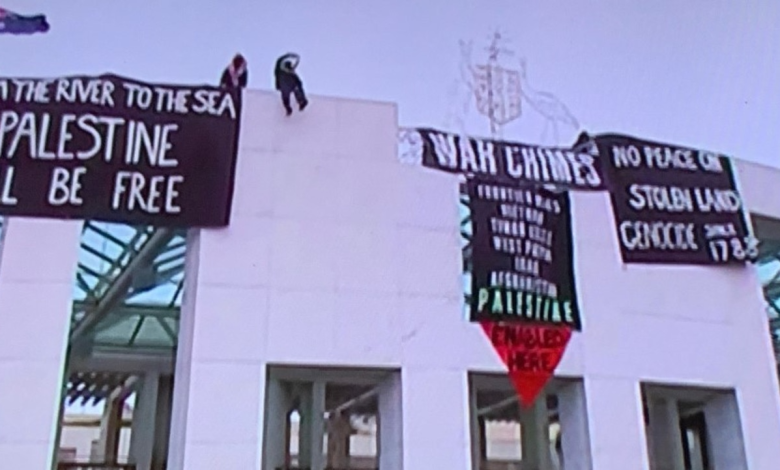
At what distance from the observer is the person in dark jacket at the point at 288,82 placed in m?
9.74

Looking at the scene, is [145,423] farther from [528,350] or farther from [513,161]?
[513,161]

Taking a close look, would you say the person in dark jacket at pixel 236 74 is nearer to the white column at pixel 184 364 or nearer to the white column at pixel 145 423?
the white column at pixel 184 364

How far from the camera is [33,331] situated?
8.63 metres

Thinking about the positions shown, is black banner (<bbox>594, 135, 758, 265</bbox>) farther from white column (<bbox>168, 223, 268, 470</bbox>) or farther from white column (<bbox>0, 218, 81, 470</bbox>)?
white column (<bbox>0, 218, 81, 470</bbox>)

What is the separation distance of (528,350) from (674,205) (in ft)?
10.7

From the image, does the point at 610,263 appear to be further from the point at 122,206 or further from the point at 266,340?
the point at 122,206

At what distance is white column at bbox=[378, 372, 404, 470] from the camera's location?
9.15m

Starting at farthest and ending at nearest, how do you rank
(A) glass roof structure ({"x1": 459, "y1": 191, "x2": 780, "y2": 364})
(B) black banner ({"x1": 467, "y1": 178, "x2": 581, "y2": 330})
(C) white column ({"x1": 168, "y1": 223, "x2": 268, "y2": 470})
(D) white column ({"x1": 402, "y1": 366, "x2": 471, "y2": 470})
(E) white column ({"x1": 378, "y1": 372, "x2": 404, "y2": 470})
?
(A) glass roof structure ({"x1": 459, "y1": 191, "x2": 780, "y2": 364}) < (B) black banner ({"x1": 467, "y1": 178, "x2": 581, "y2": 330}) < (E) white column ({"x1": 378, "y1": 372, "x2": 404, "y2": 470}) < (D) white column ({"x1": 402, "y1": 366, "x2": 471, "y2": 470}) < (C) white column ({"x1": 168, "y1": 223, "x2": 268, "y2": 470})

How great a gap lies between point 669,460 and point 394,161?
6.56 metres

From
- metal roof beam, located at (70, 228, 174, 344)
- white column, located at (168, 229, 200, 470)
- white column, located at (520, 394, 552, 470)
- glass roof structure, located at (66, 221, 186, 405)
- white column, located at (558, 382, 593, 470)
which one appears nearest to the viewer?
white column, located at (168, 229, 200, 470)

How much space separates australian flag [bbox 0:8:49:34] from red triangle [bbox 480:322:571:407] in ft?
22.2

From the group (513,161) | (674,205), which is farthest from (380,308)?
(674,205)

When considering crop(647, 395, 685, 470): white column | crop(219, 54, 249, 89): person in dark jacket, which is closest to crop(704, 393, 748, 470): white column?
crop(647, 395, 685, 470): white column

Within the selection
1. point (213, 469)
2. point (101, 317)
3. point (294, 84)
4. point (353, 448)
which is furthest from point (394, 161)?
point (353, 448)
